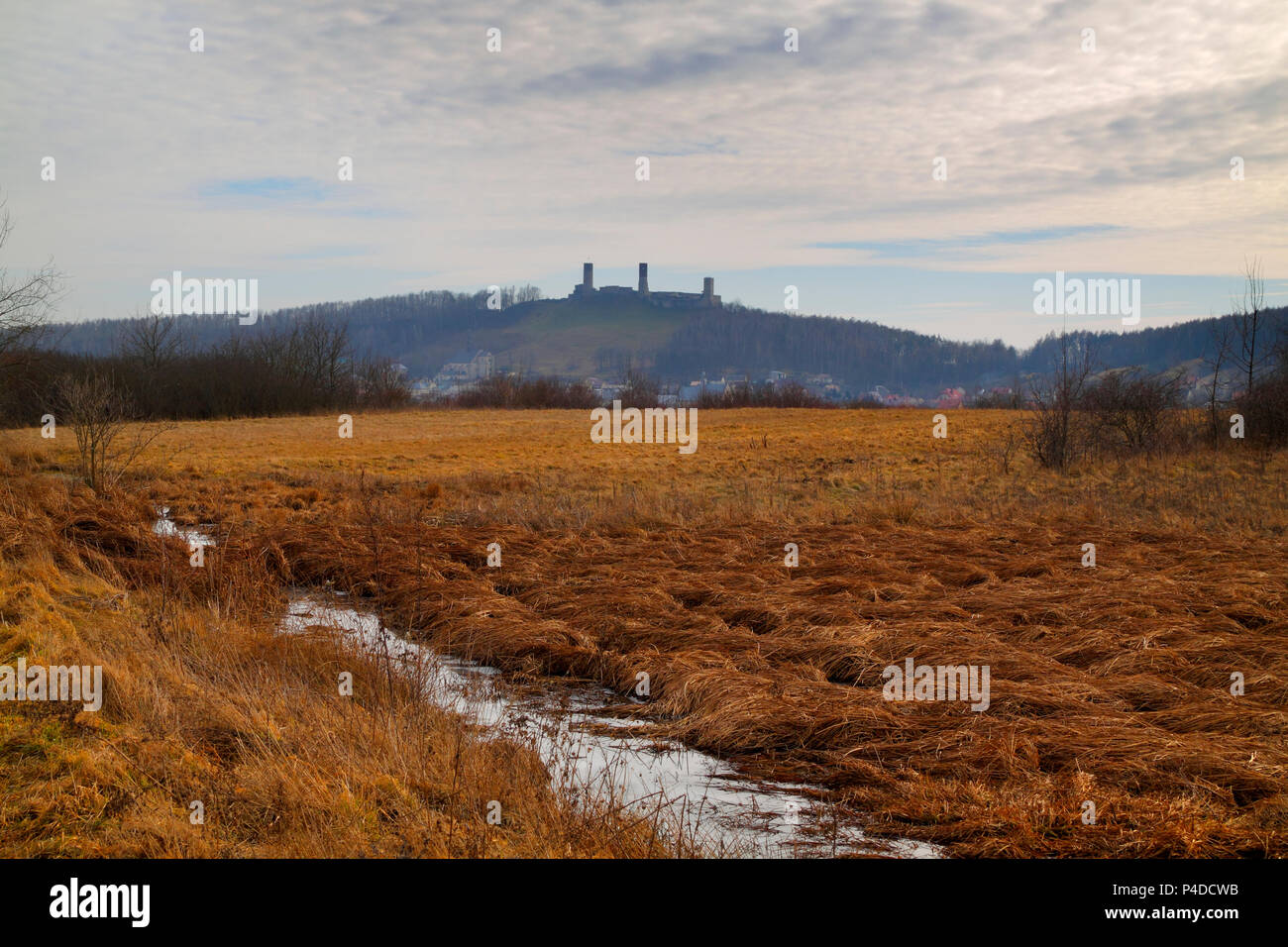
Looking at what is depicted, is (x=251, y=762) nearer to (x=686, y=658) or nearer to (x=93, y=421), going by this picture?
A: (x=686, y=658)

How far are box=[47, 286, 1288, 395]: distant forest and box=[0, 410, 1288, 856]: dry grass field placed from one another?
236 ft

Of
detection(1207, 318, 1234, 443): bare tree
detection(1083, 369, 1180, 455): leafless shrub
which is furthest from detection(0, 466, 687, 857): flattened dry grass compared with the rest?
detection(1207, 318, 1234, 443): bare tree

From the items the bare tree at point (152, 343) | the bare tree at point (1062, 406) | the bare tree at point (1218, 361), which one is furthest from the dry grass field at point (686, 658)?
the bare tree at point (152, 343)

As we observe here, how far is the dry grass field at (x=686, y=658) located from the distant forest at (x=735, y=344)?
71786 millimetres

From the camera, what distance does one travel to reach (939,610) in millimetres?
9156

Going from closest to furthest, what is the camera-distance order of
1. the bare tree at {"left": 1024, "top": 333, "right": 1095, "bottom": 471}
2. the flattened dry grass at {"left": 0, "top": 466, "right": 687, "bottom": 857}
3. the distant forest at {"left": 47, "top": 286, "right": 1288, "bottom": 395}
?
1. the flattened dry grass at {"left": 0, "top": 466, "right": 687, "bottom": 857}
2. the bare tree at {"left": 1024, "top": 333, "right": 1095, "bottom": 471}
3. the distant forest at {"left": 47, "top": 286, "right": 1288, "bottom": 395}

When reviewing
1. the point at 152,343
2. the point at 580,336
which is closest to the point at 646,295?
the point at 580,336

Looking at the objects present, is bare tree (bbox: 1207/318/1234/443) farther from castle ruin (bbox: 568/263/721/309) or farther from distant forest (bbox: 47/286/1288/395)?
castle ruin (bbox: 568/263/721/309)

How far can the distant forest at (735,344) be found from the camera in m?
108

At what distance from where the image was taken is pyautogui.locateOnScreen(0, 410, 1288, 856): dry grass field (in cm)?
464

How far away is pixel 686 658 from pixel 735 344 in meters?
124

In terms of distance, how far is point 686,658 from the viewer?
7.76 metres
